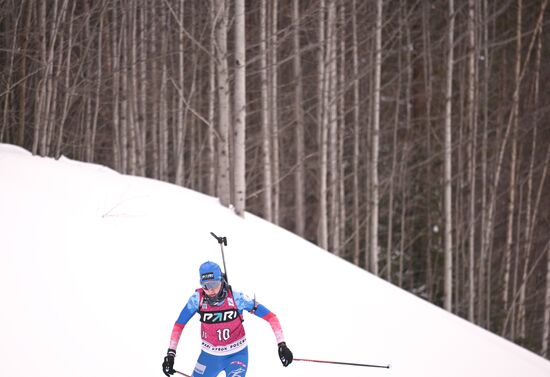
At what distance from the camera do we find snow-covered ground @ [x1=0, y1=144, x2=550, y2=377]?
15.1ft

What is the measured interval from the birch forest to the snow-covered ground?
1561 mm

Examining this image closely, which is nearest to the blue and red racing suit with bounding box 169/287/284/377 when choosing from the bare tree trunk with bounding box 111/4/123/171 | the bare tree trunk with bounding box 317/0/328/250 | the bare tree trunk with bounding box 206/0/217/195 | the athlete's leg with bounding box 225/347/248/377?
the athlete's leg with bounding box 225/347/248/377

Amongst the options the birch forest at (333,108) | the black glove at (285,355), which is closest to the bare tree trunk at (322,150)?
the birch forest at (333,108)

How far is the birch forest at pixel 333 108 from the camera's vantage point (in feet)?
33.6

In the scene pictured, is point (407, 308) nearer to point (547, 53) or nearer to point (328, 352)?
point (328, 352)

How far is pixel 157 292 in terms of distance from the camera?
573 cm

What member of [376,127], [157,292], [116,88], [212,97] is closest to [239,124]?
[212,97]

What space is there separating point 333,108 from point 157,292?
6.74 meters

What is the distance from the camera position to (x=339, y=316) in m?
6.74

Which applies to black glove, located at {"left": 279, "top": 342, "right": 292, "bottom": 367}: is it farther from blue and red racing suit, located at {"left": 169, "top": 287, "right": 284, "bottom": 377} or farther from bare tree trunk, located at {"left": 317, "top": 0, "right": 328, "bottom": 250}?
bare tree trunk, located at {"left": 317, "top": 0, "right": 328, "bottom": 250}

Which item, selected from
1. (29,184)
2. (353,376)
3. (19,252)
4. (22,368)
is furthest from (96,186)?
(353,376)

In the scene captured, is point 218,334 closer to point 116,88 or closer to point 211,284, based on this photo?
point 211,284

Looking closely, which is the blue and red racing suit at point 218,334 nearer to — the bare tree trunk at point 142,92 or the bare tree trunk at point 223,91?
the bare tree trunk at point 223,91

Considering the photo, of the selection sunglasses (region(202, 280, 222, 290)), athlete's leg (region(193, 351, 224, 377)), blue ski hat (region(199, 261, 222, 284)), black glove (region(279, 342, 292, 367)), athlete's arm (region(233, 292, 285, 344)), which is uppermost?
blue ski hat (region(199, 261, 222, 284))
